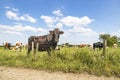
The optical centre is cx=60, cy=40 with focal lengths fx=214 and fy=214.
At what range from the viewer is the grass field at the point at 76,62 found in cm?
1162

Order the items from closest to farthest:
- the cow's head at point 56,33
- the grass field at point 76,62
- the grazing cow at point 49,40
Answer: the grass field at point 76,62, the grazing cow at point 49,40, the cow's head at point 56,33

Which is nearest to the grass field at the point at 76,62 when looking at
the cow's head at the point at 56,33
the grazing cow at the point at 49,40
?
the grazing cow at the point at 49,40

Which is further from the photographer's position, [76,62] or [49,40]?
[49,40]

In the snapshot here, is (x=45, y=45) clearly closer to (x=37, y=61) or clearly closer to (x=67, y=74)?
(x=37, y=61)

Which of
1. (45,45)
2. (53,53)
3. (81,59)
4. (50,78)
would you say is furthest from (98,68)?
(45,45)

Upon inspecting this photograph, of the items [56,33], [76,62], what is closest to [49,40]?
[56,33]

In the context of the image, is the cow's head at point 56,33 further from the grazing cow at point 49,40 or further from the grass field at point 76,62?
the grass field at point 76,62

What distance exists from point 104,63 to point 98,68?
497 mm

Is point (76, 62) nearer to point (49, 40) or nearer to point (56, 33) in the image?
point (56, 33)

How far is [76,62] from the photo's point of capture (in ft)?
41.8

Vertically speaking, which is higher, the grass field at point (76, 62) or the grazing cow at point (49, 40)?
the grazing cow at point (49, 40)

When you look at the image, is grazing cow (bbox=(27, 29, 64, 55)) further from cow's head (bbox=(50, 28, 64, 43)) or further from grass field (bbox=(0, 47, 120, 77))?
grass field (bbox=(0, 47, 120, 77))

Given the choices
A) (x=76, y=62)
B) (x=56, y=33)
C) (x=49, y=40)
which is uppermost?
(x=56, y=33)

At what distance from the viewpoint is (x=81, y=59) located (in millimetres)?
13078
